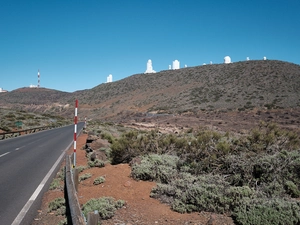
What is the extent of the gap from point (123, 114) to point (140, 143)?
54.9 metres

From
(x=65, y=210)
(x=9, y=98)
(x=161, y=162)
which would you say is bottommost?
(x=65, y=210)

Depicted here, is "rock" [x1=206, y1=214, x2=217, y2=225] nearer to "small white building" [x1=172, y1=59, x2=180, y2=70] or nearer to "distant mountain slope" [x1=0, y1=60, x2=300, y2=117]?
"distant mountain slope" [x1=0, y1=60, x2=300, y2=117]

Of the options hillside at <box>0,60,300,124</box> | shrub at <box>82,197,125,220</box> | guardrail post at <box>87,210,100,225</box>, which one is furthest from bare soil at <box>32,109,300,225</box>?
hillside at <box>0,60,300,124</box>

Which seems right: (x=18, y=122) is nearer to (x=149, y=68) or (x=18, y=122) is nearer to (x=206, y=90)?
(x=206, y=90)

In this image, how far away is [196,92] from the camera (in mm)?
66438

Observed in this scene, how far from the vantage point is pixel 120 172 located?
7.70 meters

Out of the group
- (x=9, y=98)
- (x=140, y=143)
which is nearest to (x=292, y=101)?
(x=140, y=143)

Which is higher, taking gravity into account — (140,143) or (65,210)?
(140,143)

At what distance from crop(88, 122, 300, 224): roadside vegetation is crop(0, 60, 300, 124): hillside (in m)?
38.0

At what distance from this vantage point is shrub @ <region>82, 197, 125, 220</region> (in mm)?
4805

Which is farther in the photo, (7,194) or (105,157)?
(105,157)

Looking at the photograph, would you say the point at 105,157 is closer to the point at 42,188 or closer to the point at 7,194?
the point at 42,188

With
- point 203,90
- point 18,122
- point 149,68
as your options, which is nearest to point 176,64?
point 149,68

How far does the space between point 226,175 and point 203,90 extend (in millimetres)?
61539
